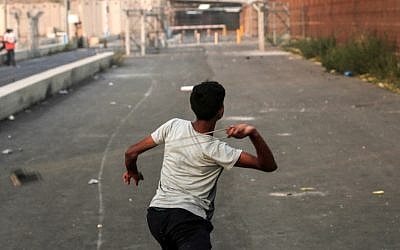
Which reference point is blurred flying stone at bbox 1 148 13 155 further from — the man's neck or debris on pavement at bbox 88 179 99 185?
the man's neck

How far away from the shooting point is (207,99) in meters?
4.20

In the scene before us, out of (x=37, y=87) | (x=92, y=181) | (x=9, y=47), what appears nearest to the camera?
(x=92, y=181)

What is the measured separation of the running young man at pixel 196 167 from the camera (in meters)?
4.18

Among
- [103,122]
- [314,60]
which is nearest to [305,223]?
[103,122]

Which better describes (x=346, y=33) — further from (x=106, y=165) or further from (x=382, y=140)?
(x=106, y=165)

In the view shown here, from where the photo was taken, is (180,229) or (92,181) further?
(92,181)

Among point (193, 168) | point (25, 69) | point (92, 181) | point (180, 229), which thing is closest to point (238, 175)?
point (92, 181)

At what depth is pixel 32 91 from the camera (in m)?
18.3

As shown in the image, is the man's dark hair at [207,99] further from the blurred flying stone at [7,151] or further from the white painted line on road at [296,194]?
the blurred flying stone at [7,151]

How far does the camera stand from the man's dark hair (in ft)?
13.8

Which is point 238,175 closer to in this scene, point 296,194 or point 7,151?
point 296,194

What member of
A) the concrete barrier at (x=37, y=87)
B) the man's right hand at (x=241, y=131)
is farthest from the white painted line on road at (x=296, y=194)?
the concrete barrier at (x=37, y=87)

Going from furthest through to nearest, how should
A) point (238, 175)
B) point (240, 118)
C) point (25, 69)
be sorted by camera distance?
point (25, 69) → point (240, 118) → point (238, 175)

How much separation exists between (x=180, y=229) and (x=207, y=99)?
0.68 metres
